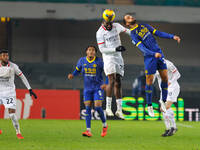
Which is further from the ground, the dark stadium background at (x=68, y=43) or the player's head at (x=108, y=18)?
the dark stadium background at (x=68, y=43)

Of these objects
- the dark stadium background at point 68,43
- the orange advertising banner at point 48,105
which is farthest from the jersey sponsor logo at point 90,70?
the dark stadium background at point 68,43

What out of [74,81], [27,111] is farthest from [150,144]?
[74,81]

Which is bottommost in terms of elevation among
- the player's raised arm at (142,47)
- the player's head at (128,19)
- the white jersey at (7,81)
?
the white jersey at (7,81)

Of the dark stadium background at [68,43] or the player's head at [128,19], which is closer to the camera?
the player's head at [128,19]

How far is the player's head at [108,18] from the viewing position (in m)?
11.8

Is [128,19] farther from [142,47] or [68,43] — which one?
[68,43]

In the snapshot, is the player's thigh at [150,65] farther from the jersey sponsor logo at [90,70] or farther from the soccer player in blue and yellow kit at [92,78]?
the jersey sponsor logo at [90,70]

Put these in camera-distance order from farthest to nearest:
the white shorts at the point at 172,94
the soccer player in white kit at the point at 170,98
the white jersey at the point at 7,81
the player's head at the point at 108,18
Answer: the white shorts at the point at 172,94 < the soccer player in white kit at the point at 170,98 < the white jersey at the point at 7,81 < the player's head at the point at 108,18

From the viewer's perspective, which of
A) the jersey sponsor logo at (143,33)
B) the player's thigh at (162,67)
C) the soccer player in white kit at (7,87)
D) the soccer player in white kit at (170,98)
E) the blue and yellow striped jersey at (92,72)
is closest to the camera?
the jersey sponsor logo at (143,33)

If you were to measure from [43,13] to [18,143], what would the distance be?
20.2 metres

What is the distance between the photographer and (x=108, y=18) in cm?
1205

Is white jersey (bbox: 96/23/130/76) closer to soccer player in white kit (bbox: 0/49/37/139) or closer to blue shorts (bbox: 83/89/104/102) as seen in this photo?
blue shorts (bbox: 83/89/104/102)

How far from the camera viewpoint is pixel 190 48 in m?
36.0

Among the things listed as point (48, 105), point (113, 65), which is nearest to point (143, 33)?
point (113, 65)
